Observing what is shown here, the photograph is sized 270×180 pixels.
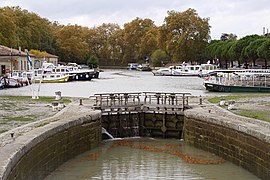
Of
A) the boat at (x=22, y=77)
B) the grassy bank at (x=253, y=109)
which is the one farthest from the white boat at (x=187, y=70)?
the grassy bank at (x=253, y=109)

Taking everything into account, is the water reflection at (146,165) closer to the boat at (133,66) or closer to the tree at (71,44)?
the tree at (71,44)

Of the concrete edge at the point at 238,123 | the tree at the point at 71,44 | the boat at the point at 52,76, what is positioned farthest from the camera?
the tree at the point at 71,44

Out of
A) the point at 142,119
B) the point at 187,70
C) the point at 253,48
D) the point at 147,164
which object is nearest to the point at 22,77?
the point at 253,48

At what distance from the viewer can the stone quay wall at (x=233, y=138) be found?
1488 cm

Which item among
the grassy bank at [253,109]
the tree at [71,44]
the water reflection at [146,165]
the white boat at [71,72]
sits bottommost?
the water reflection at [146,165]

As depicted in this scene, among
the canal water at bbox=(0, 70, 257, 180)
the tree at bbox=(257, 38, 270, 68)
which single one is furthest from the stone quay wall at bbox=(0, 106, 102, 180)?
the tree at bbox=(257, 38, 270, 68)

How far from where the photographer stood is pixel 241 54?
81875mm

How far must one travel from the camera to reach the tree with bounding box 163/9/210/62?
10788cm

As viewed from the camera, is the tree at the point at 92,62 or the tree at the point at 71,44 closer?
the tree at the point at 71,44

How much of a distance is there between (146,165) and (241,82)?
106ft

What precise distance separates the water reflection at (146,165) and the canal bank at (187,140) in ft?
1.14

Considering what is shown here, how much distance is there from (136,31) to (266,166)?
125 m

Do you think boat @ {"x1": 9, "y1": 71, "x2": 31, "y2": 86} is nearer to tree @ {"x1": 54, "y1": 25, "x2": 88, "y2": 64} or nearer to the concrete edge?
the concrete edge

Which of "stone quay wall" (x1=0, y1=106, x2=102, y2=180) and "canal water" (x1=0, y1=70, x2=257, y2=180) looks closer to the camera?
"stone quay wall" (x1=0, y1=106, x2=102, y2=180)
